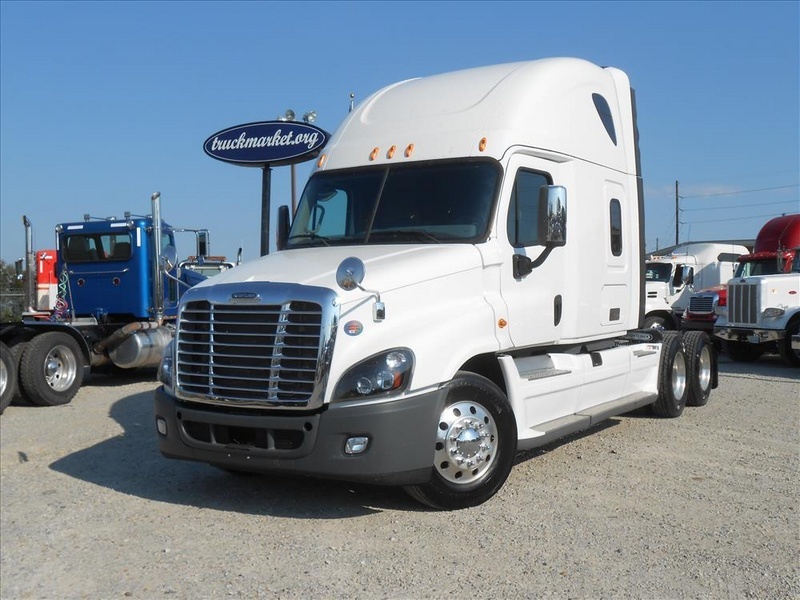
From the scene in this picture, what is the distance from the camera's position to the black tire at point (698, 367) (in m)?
9.98

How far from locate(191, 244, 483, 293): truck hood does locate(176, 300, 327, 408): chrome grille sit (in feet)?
0.85

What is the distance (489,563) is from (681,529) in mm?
1398

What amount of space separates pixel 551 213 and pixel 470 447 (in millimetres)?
2031

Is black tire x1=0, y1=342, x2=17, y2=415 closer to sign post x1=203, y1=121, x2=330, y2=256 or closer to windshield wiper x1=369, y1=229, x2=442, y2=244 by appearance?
sign post x1=203, y1=121, x2=330, y2=256

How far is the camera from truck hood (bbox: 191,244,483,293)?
5727 millimetres

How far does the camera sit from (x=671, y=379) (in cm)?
935

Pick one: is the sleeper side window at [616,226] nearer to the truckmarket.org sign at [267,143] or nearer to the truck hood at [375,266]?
the truck hood at [375,266]

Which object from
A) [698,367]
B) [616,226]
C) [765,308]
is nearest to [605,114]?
[616,226]

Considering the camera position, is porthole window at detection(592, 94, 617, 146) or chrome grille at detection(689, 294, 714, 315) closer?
porthole window at detection(592, 94, 617, 146)

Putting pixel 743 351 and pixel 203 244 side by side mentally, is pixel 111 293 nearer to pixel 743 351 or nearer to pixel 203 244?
pixel 203 244

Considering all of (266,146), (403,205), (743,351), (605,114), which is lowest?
(743,351)

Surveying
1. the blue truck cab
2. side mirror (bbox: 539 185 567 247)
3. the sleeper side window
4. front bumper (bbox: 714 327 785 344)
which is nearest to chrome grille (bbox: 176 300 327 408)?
side mirror (bbox: 539 185 567 247)

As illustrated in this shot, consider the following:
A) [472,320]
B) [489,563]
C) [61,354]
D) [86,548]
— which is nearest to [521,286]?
[472,320]

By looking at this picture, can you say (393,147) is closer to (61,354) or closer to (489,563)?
(489,563)
